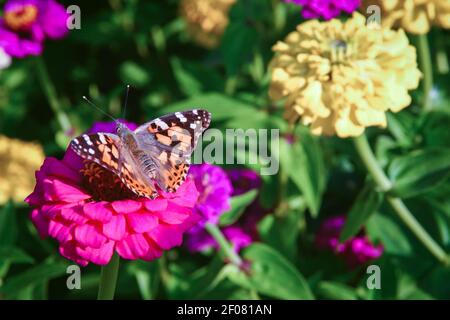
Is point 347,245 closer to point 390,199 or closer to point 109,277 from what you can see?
point 390,199

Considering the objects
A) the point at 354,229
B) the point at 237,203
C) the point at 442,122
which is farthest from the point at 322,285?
the point at 442,122

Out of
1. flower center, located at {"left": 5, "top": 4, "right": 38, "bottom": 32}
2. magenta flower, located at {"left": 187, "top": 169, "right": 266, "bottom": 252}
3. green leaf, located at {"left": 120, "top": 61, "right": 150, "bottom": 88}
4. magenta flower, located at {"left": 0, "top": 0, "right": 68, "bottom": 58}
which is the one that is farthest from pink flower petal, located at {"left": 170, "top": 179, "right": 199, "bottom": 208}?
green leaf, located at {"left": 120, "top": 61, "right": 150, "bottom": 88}

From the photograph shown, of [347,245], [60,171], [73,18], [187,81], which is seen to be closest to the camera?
[60,171]

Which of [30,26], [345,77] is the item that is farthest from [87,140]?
[30,26]

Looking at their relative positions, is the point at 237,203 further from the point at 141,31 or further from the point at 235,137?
the point at 141,31

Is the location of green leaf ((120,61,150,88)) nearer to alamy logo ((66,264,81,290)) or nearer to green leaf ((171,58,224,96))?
green leaf ((171,58,224,96))

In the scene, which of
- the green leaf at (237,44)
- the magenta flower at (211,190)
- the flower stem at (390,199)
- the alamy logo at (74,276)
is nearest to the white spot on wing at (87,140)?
the magenta flower at (211,190)
